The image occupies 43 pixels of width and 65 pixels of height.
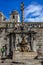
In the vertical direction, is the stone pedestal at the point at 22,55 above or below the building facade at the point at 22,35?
below

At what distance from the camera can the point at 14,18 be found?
3132 inches

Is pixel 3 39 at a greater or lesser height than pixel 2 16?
lesser

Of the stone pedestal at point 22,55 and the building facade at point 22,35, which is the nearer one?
the stone pedestal at point 22,55

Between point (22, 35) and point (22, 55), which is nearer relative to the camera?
point (22, 55)

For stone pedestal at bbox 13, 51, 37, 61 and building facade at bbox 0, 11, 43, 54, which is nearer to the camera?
stone pedestal at bbox 13, 51, 37, 61

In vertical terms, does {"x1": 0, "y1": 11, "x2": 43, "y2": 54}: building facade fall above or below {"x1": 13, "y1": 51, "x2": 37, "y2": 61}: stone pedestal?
above

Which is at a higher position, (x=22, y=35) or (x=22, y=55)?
(x=22, y=35)

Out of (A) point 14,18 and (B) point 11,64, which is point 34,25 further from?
(A) point 14,18

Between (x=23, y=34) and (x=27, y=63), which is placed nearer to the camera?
(x=27, y=63)

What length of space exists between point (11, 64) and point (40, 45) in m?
15.9

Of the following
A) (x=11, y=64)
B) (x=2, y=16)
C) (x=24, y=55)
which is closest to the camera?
(x=11, y=64)

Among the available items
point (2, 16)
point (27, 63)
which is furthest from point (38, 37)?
point (2, 16)

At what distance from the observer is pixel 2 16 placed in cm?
7656

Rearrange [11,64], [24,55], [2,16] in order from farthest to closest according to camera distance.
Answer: [2,16] < [24,55] < [11,64]
